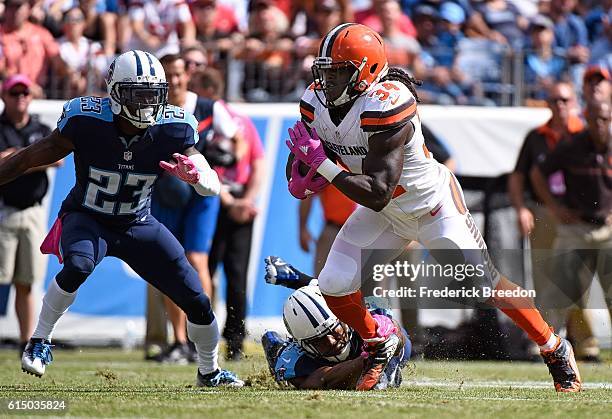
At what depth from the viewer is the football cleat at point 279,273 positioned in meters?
6.52

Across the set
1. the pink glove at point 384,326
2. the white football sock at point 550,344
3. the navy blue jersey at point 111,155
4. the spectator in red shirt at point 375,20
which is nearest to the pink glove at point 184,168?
the navy blue jersey at point 111,155

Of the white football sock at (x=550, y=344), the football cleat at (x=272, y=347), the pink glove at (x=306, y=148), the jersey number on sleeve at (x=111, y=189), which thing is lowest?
the football cleat at (x=272, y=347)

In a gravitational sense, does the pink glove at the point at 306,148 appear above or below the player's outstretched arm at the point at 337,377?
above

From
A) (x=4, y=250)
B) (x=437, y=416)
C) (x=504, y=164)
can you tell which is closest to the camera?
(x=437, y=416)

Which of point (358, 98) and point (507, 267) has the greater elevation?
point (358, 98)

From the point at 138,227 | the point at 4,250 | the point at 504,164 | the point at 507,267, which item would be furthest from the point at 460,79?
the point at 138,227

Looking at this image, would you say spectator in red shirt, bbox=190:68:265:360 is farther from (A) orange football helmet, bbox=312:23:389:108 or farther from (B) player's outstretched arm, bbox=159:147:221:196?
(A) orange football helmet, bbox=312:23:389:108

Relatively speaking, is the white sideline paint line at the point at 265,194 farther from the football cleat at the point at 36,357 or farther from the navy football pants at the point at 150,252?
the football cleat at the point at 36,357

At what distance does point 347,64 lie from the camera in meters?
5.83

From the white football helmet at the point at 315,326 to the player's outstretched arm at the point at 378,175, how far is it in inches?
30.1

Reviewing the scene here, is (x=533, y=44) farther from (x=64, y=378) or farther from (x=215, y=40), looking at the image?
(x=64, y=378)

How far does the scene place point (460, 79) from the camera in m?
10.9

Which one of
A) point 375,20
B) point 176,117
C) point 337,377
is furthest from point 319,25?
point 337,377

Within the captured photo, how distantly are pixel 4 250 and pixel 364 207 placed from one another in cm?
385
